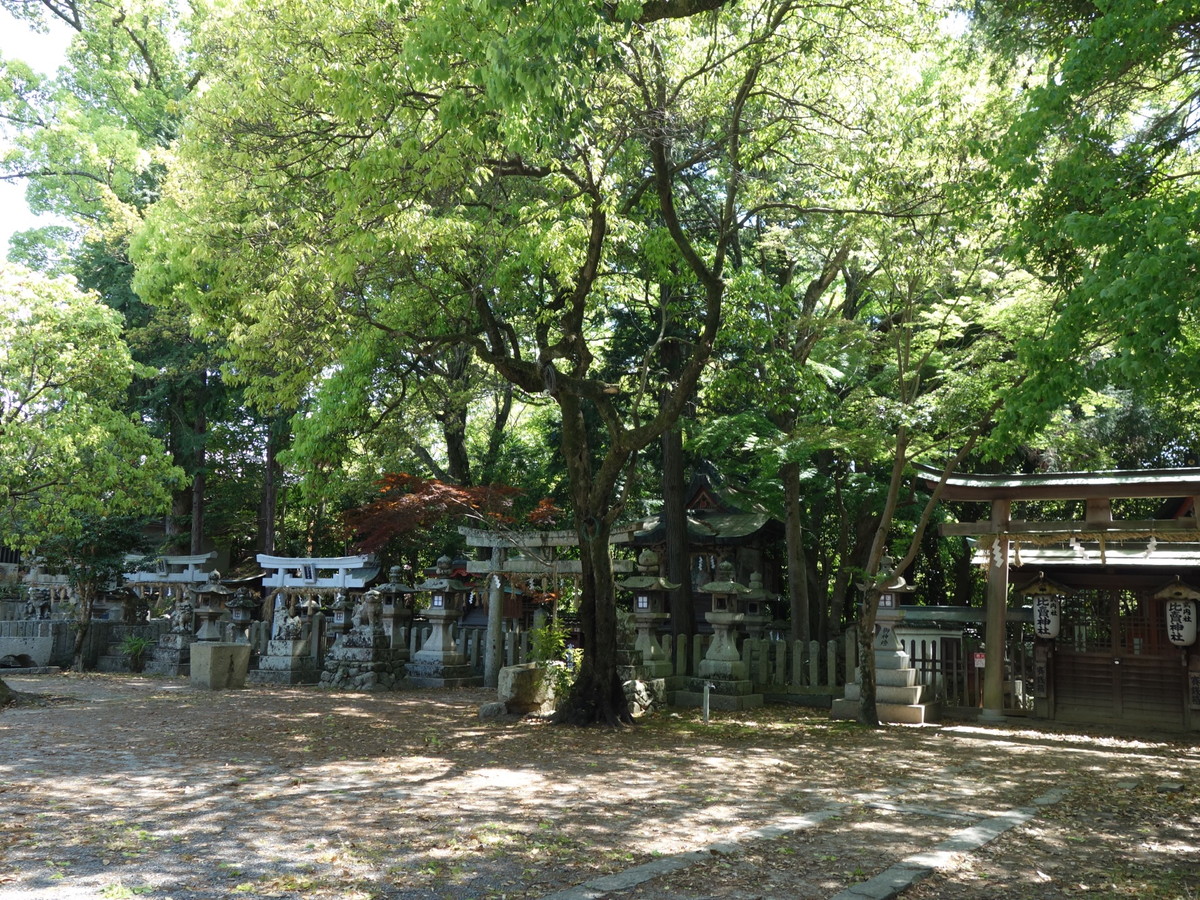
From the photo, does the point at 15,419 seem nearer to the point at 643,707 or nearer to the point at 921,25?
the point at 643,707

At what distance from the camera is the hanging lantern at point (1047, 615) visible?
1375 cm

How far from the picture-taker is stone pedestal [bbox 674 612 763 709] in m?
14.1

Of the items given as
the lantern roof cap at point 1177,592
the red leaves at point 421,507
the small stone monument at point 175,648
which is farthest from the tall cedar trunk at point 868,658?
the small stone monument at point 175,648

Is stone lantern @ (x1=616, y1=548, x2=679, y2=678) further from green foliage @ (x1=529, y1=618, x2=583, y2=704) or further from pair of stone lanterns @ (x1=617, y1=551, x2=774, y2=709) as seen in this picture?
green foliage @ (x1=529, y1=618, x2=583, y2=704)

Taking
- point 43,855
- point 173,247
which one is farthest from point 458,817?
point 173,247

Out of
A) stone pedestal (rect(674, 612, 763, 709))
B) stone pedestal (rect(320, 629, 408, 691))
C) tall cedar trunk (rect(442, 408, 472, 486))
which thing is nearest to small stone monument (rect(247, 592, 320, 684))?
stone pedestal (rect(320, 629, 408, 691))

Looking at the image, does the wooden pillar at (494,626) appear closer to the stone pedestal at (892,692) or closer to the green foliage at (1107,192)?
the stone pedestal at (892,692)

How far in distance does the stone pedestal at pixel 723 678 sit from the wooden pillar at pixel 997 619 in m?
3.40

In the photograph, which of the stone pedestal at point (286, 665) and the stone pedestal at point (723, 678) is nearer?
the stone pedestal at point (723, 678)

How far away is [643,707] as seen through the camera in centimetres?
1351

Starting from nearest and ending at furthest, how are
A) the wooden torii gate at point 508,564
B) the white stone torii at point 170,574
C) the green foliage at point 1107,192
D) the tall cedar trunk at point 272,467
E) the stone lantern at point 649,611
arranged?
the green foliage at point 1107,192 < the stone lantern at point 649,611 < the wooden torii gate at point 508,564 < the white stone torii at point 170,574 < the tall cedar trunk at point 272,467

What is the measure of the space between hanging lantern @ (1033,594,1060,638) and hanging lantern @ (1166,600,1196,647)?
146 cm

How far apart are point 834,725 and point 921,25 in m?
8.63

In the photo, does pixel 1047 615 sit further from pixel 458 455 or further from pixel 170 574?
pixel 170 574
